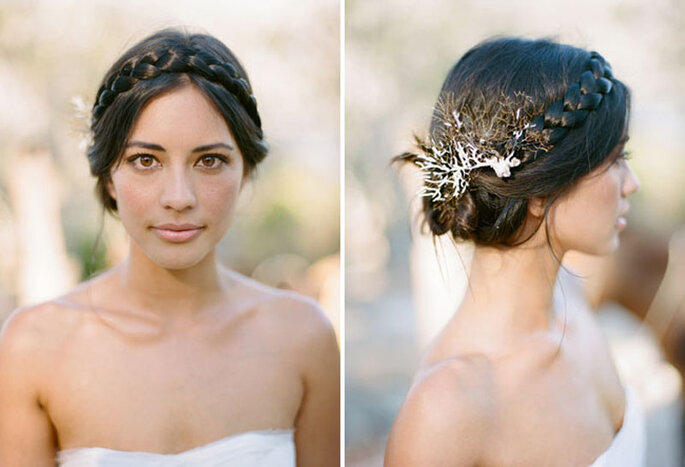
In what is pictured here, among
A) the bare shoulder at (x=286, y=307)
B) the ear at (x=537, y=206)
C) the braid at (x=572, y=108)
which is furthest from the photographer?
the bare shoulder at (x=286, y=307)

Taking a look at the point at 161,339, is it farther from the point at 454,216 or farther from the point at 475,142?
the point at 475,142

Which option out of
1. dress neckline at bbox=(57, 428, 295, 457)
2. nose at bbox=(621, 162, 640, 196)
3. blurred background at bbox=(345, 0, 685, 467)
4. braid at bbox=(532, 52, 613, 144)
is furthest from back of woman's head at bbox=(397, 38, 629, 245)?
dress neckline at bbox=(57, 428, 295, 457)

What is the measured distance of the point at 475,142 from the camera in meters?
2.03

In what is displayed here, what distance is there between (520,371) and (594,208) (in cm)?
48

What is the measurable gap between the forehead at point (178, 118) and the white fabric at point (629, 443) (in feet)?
4.49

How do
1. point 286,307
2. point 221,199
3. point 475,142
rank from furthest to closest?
point 286,307 < point 221,199 < point 475,142

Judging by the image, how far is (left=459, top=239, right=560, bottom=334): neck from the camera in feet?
6.90

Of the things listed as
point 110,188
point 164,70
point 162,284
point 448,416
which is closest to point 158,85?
point 164,70

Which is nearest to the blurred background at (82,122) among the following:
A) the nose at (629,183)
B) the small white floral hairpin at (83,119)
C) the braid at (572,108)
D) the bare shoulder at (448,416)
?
the small white floral hairpin at (83,119)

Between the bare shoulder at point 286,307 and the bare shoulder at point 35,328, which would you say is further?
the bare shoulder at point 286,307

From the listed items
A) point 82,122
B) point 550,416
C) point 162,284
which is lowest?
point 550,416

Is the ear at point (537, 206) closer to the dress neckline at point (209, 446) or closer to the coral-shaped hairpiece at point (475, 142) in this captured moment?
the coral-shaped hairpiece at point (475, 142)

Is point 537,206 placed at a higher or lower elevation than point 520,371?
higher

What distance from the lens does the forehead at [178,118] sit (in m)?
2.04
